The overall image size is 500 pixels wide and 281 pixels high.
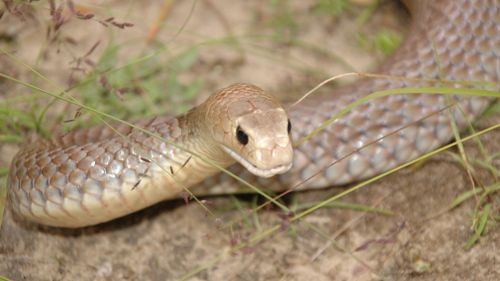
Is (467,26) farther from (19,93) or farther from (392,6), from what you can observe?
(19,93)

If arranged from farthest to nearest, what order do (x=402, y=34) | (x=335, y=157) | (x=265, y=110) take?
(x=402, y=34) → (x=335, y=157) → (x=265, y=110)

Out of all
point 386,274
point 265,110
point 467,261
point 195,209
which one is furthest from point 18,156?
point 467,261

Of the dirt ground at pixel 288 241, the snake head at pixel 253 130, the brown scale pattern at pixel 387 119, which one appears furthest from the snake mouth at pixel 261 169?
the brown scale pattern at pixel 387 119

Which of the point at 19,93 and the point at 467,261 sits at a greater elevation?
the point at 467,261

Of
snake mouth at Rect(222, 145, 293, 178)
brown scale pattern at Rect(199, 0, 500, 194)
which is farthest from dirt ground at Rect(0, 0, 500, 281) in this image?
snake mouth at Rect(222, 145, 293, 178)

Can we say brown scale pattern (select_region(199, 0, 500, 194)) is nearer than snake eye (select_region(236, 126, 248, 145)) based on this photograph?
No

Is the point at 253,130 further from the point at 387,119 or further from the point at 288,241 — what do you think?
the point at 387,119

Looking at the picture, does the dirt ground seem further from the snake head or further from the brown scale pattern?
the snake head

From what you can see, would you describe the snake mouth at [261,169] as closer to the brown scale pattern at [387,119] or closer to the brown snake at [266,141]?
the brown snake at [266,141]
